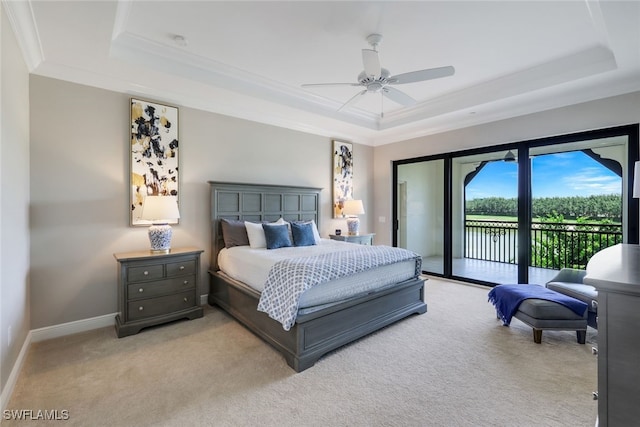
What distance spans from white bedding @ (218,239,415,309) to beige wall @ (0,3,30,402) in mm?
1885

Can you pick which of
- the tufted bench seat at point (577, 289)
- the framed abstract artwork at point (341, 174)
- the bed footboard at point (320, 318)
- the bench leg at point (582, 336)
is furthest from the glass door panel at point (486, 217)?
the bed footboard at point (320, 318)

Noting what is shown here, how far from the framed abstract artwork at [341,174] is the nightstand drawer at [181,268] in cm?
300

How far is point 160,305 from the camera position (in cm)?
330

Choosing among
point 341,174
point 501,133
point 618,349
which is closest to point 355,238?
point 341,174

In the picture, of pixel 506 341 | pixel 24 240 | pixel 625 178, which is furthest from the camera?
pixel 625 178

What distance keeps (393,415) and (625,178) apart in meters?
4.20

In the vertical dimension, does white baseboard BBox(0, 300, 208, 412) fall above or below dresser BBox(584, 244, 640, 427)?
below

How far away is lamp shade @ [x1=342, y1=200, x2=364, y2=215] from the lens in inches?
217

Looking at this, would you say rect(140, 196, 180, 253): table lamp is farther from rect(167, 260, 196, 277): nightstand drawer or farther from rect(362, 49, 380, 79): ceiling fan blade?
rect(362, 49, 380, 79): ceiling fan blade

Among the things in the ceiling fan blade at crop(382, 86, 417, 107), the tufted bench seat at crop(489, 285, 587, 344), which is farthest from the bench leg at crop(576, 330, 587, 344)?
the ceiling fan blade at crop(382, 86, 417, 107)

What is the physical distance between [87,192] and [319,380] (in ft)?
10.5

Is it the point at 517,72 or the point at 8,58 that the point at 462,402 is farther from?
the point at 8,58

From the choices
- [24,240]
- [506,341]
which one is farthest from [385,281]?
[24,240]

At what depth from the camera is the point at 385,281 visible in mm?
3314
